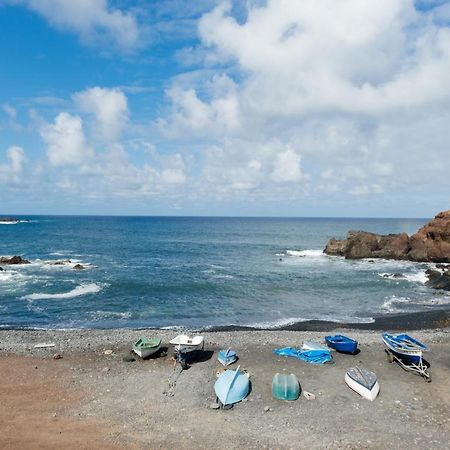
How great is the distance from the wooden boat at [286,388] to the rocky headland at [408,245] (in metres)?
52.0

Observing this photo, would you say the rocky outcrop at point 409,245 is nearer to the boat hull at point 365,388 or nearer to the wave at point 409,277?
the wave at point 409,277

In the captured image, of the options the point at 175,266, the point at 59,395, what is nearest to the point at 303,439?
the point at 59,395

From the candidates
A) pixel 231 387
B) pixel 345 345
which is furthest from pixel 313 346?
pixel 231 387

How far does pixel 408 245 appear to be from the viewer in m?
76.7

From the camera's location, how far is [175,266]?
66938 mm

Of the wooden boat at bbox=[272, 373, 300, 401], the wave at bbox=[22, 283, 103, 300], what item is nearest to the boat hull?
the wooden boat at bbox=[272, 373, 300, 401]

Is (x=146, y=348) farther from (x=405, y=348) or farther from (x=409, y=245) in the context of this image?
(x=409, y=245)

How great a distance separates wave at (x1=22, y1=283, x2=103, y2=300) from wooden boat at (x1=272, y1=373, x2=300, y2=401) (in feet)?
102

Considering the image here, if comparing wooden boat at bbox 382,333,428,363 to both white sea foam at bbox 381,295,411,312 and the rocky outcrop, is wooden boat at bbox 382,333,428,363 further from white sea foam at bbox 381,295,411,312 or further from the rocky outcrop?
the rocky outcrop

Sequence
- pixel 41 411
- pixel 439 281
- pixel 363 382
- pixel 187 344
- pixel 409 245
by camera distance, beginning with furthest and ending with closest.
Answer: pixel 409 245 < pixel 439 281 < pixel 187 344 < pixel 363 382 < pixel 41 411

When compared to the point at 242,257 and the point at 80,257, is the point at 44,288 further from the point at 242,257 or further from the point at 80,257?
the point at 242,257

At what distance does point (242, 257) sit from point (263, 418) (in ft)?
210

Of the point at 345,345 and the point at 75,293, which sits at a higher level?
the point at 345,345

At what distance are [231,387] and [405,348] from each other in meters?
10.6
